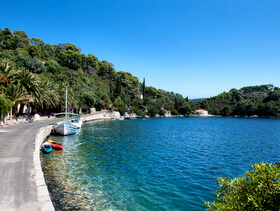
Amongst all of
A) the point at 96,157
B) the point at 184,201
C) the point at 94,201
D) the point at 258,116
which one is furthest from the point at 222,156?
the point at 258,116

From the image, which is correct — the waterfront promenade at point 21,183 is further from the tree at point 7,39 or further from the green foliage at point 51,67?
the tree at point 7,39

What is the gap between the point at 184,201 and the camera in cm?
889

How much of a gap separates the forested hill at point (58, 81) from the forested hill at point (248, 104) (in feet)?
133

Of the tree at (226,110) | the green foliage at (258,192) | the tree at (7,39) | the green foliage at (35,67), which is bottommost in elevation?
the green foliage at (258,192)

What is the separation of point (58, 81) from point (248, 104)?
136 m

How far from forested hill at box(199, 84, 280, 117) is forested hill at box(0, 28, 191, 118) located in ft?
133

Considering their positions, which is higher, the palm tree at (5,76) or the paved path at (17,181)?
the palm tree at (5,76)

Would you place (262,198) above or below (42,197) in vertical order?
above

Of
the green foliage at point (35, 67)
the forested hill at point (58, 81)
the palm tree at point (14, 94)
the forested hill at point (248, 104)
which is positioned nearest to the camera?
the palm tree at point (14, 94)

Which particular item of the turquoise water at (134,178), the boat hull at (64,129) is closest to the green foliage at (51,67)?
the boat hull at (64,129)

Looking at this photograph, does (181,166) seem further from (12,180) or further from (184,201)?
(12,180)

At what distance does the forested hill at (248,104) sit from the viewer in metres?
130

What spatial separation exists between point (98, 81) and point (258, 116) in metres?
125

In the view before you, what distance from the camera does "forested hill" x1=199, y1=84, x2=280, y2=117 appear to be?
129988 millimetres
